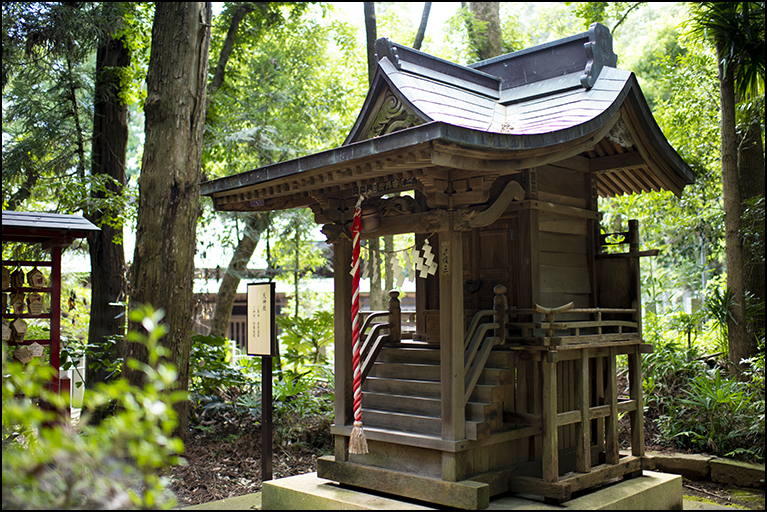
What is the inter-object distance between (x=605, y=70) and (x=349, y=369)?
4134 mm

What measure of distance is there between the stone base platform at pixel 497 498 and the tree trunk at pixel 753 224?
3239 millimetres

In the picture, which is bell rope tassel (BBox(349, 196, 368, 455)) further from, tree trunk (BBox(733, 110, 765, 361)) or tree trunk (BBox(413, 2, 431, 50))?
tree trunk (BBox(413, 2, 431, 50))

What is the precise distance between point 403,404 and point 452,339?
100cm

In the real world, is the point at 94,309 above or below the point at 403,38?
below

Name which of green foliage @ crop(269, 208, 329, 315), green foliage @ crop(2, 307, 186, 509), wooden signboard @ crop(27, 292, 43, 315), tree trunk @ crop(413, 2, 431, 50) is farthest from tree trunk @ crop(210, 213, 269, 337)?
green foliage @ crop(2, 307, 186, 509)

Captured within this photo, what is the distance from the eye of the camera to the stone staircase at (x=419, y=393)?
540cm

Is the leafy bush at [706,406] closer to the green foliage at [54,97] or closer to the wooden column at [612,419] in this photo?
the wooden column at [612,419]

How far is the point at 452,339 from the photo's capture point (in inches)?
207

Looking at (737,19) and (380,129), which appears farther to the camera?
(737,19)

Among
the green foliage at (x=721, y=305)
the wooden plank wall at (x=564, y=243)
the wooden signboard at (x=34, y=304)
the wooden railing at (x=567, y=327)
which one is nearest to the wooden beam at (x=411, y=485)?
the wooden railing at (x=567, y=327)

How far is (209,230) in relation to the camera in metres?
14.2

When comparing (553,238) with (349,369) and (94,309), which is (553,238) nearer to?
(349,369)

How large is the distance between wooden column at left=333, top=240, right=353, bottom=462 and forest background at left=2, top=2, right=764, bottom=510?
244 cm

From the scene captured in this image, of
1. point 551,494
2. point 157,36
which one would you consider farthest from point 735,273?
point 157,36
